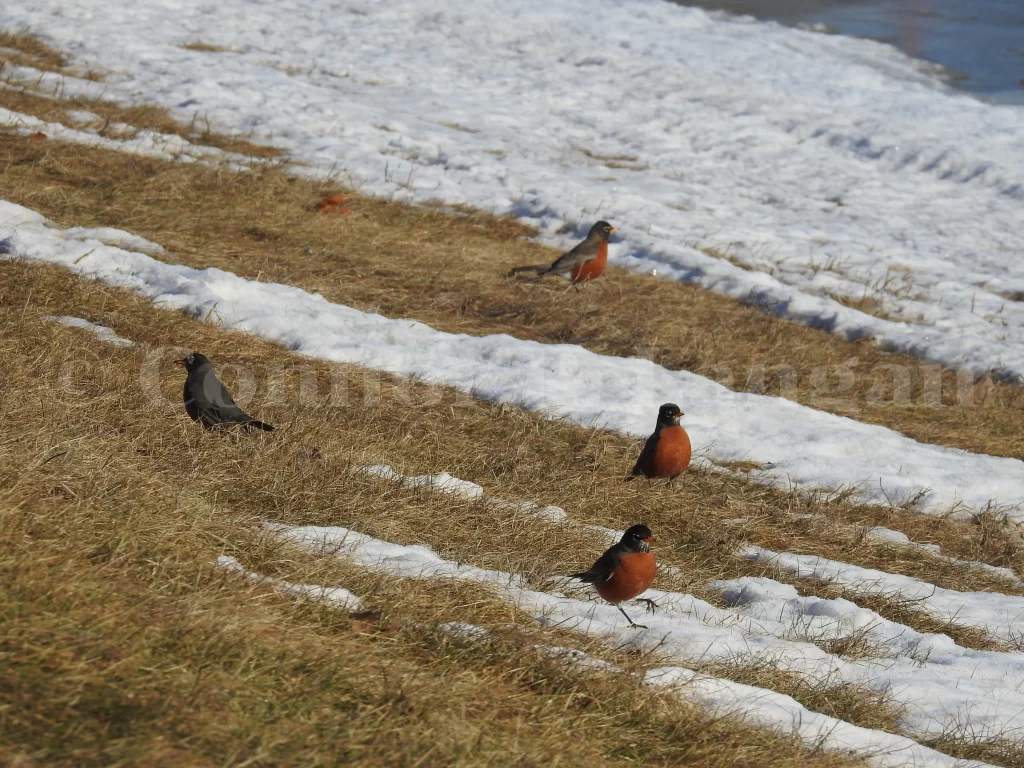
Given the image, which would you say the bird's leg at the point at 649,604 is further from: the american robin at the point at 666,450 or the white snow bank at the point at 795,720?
the american robin at the point at 666,450

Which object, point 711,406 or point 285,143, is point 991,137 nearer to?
point 285,143

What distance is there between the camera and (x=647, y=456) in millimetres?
6621

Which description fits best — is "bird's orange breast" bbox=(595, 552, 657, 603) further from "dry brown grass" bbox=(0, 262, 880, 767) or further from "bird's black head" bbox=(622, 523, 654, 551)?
"dry brown grass" bbox=(0, 262, 880, 767)

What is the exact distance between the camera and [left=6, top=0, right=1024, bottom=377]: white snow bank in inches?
504

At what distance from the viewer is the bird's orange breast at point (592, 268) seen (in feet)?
35.9

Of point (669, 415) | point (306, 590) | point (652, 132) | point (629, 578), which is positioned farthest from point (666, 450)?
point (652, 132)

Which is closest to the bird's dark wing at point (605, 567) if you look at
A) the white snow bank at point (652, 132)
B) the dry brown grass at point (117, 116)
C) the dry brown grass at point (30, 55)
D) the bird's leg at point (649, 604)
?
the bird's leg at point (649, 604)

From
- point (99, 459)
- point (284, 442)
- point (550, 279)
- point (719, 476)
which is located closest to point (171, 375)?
point (284, 442)

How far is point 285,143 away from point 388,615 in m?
11.6

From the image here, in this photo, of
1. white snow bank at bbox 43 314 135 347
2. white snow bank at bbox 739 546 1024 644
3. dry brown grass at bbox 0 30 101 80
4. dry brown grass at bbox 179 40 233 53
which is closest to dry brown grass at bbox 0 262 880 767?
white snow bank at bbox 739 546 1024 644

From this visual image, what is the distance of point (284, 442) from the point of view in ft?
18.4

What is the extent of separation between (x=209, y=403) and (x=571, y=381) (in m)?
3.22

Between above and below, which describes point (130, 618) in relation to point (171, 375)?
above

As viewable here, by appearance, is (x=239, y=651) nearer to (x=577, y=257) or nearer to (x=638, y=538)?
(x=638, y=538)
